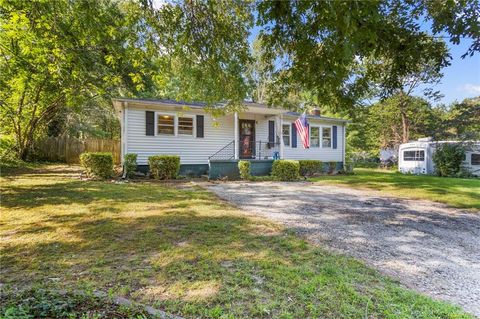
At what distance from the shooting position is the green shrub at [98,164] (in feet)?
31.9

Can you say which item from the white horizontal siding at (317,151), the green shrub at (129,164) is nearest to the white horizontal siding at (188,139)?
the white horizontal siding at (317,151)

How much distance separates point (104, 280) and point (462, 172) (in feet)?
61.7

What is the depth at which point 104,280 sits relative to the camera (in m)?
2.50

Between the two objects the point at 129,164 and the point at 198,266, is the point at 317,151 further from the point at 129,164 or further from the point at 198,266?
the point at 198,266

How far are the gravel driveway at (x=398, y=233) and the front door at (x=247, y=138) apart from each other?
6197mm

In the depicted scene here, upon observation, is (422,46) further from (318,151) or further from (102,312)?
(318,151)

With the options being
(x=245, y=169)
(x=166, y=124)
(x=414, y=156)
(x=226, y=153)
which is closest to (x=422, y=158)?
(x=414, y=156)

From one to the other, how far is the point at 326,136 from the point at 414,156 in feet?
22.9

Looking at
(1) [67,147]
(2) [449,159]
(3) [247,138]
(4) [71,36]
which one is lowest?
(2) [449,159]

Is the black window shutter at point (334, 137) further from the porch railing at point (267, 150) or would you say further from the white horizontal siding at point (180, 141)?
the white horizontal siding at point (180, 141)

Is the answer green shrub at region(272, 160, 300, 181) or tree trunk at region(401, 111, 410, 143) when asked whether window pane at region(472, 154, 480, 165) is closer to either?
tree trunk at region(401, 111, 410, 143)

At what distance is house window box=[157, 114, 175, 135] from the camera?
11573 millimetres

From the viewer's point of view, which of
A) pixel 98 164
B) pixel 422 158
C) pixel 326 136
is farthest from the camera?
pixel 422 158

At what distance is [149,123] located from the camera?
11234mm
